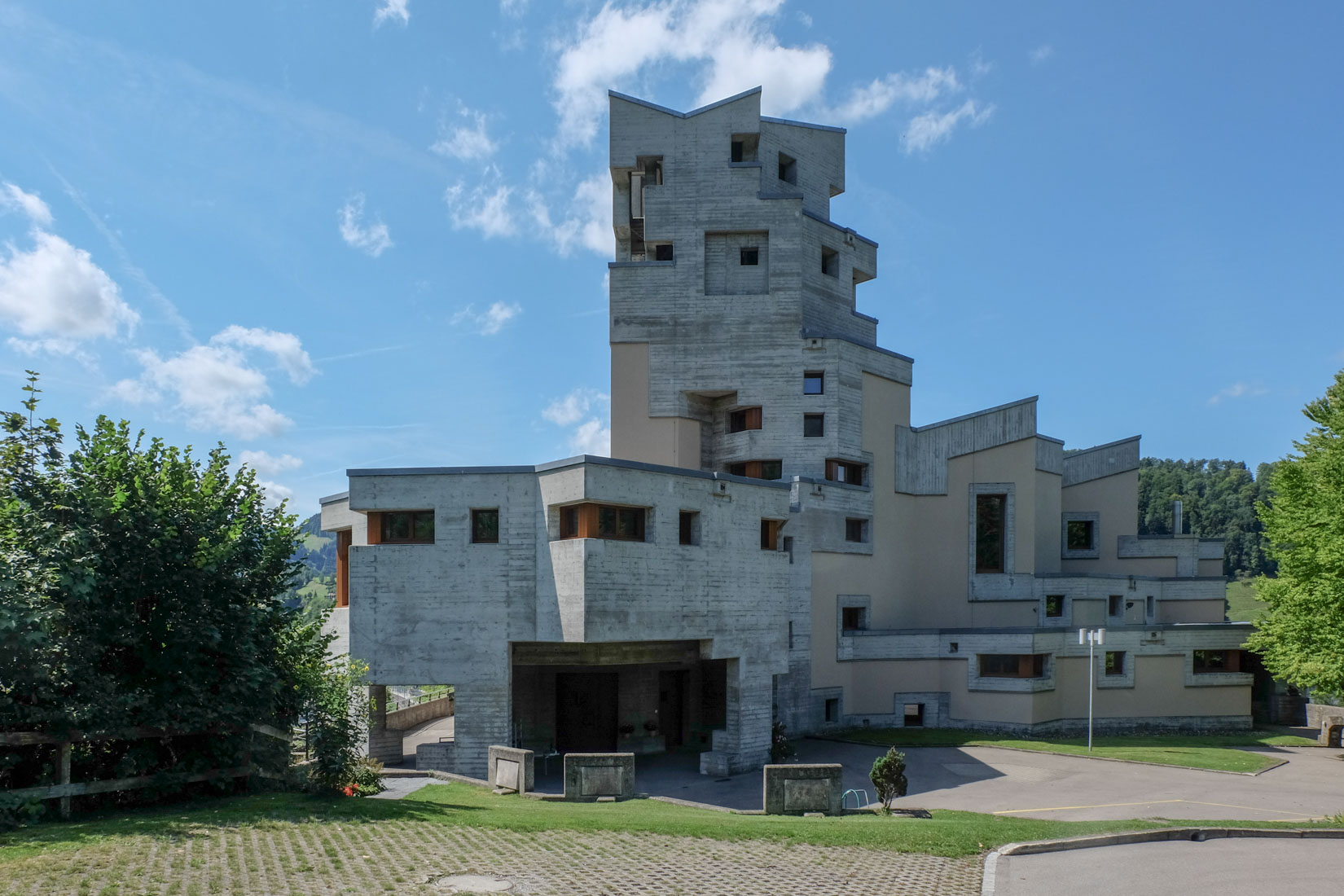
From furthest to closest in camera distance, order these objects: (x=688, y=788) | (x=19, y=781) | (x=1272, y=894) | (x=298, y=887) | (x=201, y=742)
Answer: (x=688, y=788) → (x=201, y=742) → (x=19, y=781) → (x=1272, y=894) → (x=298, y=887)

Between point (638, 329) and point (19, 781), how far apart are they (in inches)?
1114

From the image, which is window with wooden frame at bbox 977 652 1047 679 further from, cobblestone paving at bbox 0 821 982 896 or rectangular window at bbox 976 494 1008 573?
cobblestone paving at bbox 0 821 982 896

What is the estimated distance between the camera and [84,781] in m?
15.6

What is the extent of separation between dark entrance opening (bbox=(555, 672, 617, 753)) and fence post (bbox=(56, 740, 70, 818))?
1748 centimetres

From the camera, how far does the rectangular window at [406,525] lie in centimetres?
2648

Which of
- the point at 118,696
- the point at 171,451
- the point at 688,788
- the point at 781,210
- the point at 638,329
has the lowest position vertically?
the point at 688,788

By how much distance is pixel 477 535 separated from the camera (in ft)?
86.6

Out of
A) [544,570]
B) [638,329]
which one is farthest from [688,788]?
[638,329]

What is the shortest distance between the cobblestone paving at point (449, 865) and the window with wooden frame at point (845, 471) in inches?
952

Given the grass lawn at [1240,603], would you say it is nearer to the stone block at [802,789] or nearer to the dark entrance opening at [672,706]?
the dark entrance opening at [672,706]

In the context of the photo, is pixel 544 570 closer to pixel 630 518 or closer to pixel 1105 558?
pixel 630 518

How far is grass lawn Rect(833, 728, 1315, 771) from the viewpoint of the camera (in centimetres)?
3047

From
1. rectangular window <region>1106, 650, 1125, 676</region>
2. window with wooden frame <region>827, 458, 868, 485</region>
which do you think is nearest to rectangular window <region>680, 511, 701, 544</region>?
window with wooden frame <region>827, 458, 868, 485</region>

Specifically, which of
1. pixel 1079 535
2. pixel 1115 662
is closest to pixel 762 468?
pixel 1115 662
